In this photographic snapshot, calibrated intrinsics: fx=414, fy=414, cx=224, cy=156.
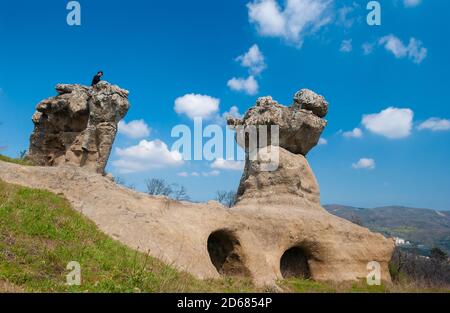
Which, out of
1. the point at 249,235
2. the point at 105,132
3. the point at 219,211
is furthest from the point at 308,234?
the point at 105,132

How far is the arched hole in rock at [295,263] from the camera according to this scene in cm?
2533

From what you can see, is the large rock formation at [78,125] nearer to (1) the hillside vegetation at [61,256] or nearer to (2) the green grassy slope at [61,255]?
(1) the hillside vegetation at [61,256]

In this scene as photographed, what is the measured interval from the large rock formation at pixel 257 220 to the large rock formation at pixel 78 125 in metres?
1.29

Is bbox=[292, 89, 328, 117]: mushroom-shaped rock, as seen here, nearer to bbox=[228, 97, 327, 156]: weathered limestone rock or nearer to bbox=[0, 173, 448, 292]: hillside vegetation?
bbox=[228, 97, 327, 156]: weathered limestone rock

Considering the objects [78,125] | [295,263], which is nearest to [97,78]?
[78,125]

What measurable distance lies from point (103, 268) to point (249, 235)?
1079cm

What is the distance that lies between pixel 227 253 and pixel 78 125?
14261 millimetres

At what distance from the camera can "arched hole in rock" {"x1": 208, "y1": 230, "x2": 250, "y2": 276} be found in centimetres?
2112

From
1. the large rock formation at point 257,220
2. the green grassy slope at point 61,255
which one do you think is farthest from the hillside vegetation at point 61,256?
the large rock formation at point 257,220

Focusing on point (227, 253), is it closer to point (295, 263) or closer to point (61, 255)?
point (295, 263)

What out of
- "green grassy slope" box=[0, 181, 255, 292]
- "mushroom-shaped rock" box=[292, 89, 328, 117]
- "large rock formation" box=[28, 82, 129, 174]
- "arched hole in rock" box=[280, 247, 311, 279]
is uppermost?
"mushroom-shaped rock" box=[292, 89, 328, 117]

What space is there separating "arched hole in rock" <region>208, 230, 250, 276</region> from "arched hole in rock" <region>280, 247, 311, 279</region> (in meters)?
5.05

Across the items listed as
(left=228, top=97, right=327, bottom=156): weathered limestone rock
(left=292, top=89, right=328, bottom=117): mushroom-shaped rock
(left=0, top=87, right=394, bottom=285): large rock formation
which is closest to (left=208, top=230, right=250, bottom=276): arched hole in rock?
(left=0, top=87, right=394, bottom=285): large rock formation
